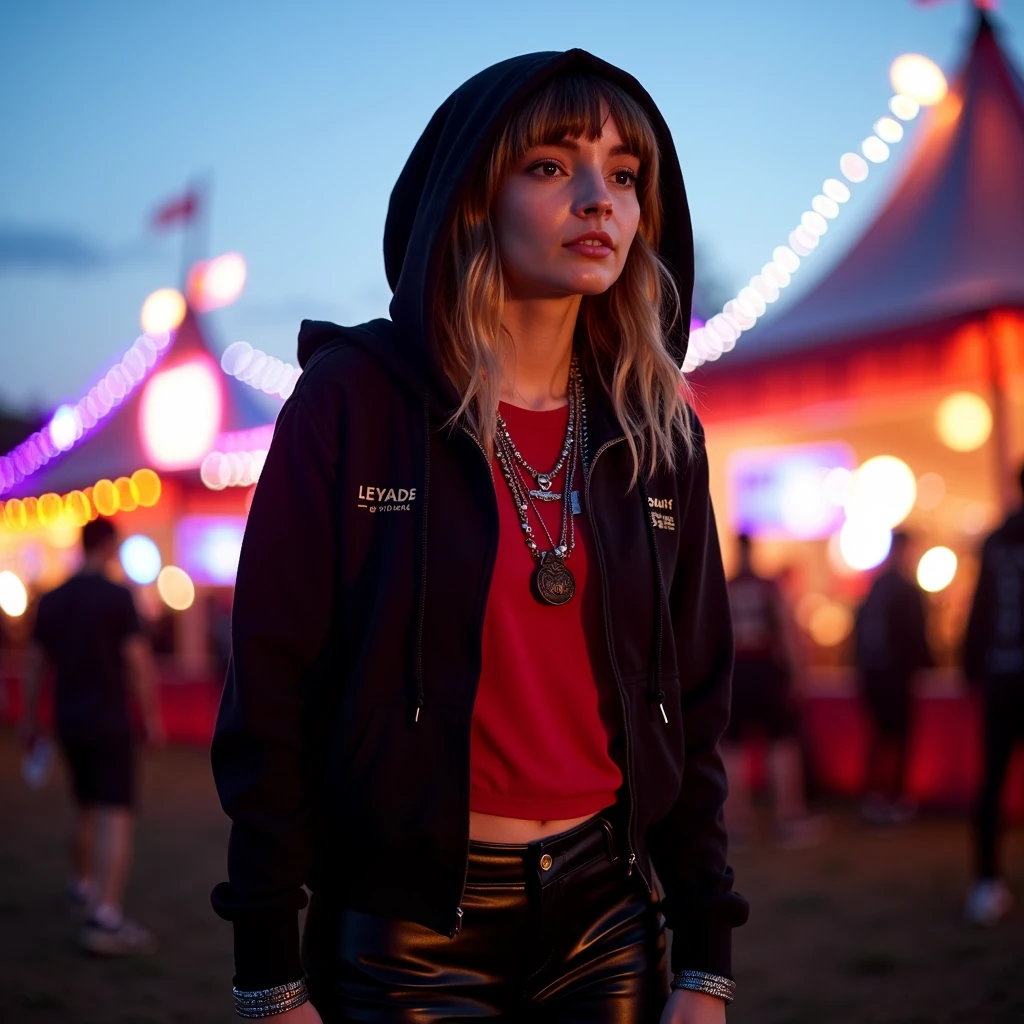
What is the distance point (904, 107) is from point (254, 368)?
10647 millimetres

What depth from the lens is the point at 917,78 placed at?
31.5 feet

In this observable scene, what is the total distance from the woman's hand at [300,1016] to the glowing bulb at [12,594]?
→ 27018 mm

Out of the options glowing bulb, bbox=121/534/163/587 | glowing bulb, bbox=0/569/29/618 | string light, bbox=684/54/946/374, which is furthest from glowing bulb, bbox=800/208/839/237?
glowing bulb, bbox=0/569/29/618

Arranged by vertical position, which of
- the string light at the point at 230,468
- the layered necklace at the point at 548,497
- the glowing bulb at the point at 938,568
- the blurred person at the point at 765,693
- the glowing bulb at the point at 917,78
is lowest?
the blurred person at the point at 765,693

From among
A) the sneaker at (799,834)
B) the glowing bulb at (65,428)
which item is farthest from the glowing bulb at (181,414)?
the sneaker at (799,834)

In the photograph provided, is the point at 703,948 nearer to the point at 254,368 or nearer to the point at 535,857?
the point at 535,857

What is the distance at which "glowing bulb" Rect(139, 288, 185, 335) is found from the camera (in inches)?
749

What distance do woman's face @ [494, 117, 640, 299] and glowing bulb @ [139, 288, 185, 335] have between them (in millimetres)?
18091

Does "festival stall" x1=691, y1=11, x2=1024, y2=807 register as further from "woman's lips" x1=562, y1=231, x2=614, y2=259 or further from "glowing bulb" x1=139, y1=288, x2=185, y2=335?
"glowing bulb" x1=139, y1=288, x2=185, y2=335

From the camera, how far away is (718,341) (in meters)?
11.2

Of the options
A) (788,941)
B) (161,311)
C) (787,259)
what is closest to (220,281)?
(161,311)

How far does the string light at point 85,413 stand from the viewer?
19.0m

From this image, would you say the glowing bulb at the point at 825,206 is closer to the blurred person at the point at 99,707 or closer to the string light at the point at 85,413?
the blurred person at the point at 99,707

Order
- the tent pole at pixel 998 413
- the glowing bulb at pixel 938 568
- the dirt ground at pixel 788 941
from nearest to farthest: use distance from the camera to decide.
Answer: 1. the dirt ground at pixel 788 941
2. the tent pole at pixel 998 413
3. the glowing bulb at pixel 938 568
